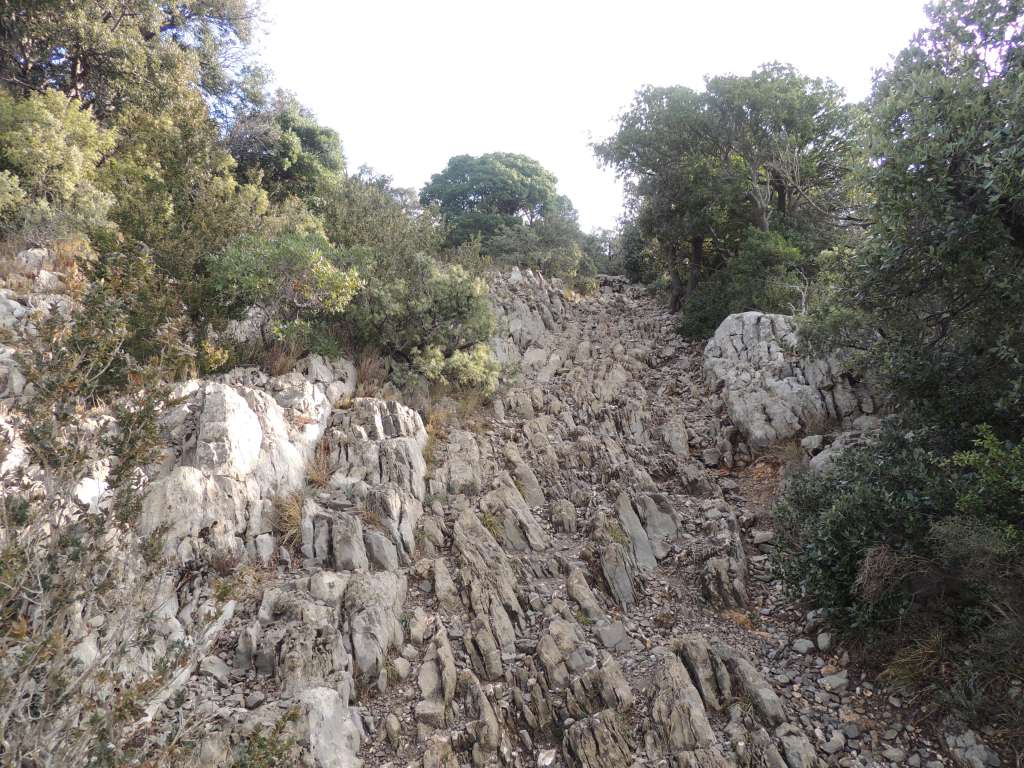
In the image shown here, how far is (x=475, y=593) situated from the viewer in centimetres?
726

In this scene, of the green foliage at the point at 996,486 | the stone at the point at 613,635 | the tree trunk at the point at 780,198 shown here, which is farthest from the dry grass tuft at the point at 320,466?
the tree trunk at the point at 780,198

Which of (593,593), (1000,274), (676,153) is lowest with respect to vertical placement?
(593,593)

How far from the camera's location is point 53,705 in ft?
10.4

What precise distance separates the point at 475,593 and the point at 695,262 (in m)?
16.4

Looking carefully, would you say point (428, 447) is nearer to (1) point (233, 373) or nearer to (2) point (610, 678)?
(1) point (233, 373)

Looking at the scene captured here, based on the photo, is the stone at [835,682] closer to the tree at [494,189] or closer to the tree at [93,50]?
the tree at [93,50]

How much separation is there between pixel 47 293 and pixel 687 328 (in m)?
16.4

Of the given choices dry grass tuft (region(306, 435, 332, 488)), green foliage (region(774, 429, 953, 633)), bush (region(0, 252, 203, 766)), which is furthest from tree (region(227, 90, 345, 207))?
green foliage (region(774, 429, 953, 633))

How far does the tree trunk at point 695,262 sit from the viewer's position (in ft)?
63.5

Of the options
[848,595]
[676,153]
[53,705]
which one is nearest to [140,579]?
[53,705]

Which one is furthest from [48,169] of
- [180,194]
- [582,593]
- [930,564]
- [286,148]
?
[930,564]

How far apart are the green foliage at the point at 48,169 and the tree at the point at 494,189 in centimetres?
1642

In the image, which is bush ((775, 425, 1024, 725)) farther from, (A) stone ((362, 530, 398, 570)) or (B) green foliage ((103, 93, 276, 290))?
(B) green foliage ((103, 93, 276, 290))

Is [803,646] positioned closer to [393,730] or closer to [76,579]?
[393,730]
